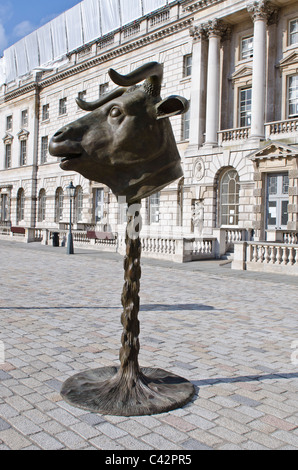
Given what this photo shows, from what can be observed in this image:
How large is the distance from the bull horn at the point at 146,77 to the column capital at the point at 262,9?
21958mm

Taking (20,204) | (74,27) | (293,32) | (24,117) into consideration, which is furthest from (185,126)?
(20,204)

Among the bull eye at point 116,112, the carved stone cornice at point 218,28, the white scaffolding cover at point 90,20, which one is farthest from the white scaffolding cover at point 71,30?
the bull eye at point 116,112

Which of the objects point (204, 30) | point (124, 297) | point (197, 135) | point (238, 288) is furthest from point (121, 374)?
point (204, 30)

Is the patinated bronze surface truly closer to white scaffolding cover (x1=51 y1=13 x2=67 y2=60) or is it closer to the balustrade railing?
the balustrade railing

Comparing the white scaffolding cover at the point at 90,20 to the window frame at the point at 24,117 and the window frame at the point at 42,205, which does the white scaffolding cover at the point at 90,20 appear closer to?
the window frame at the point at 24,117

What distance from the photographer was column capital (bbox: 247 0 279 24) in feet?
74.6

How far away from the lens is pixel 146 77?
392cm

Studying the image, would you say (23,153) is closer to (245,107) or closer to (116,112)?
(245,107)

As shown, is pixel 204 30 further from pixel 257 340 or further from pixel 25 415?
pixel 25 415

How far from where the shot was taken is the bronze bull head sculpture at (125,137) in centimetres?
387

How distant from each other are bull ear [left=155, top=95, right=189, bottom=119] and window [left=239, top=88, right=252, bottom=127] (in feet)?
73.0

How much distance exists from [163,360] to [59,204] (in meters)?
35.4

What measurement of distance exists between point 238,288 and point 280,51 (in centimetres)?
1632

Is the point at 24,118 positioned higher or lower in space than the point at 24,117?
lower
